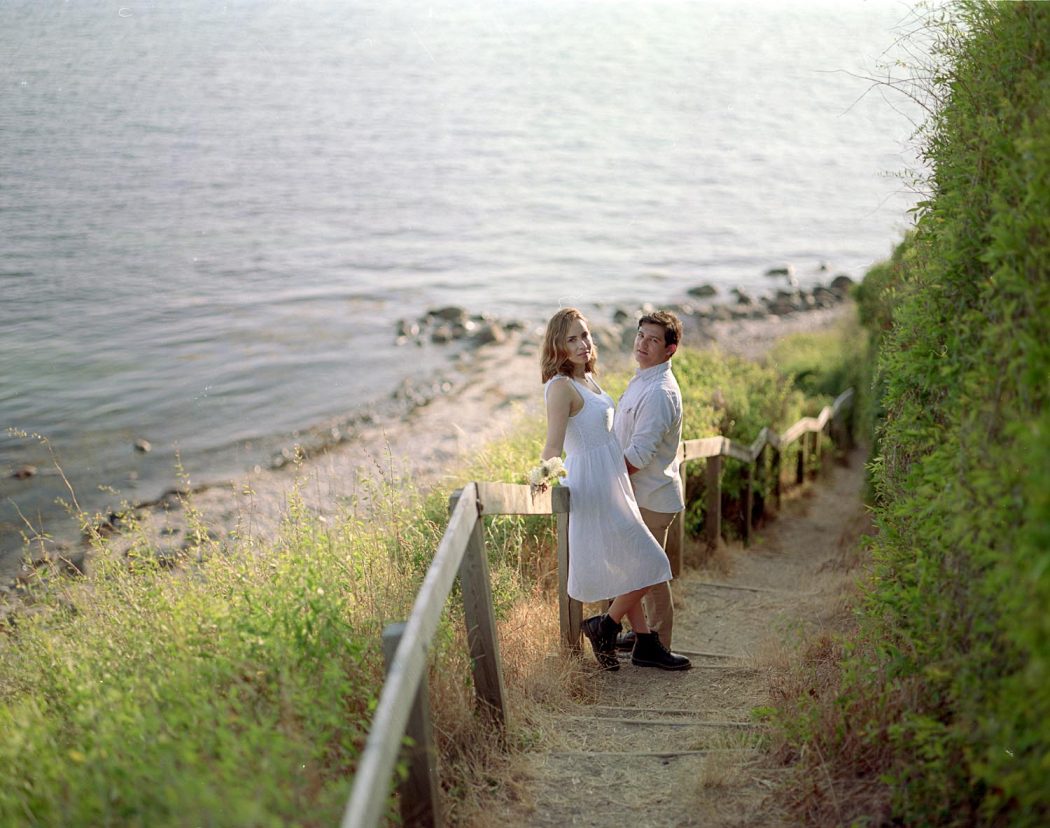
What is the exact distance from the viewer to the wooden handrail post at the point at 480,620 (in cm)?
410

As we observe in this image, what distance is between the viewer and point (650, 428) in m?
5.49

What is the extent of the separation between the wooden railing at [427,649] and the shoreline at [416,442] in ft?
5.17

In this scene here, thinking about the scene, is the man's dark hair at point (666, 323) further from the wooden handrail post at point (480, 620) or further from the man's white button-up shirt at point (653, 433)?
the wooden handrail post at point (480, 620)

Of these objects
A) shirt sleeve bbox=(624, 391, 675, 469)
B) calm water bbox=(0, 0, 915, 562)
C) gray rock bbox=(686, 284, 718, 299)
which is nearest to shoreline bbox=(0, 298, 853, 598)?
calm water bbox=(0, 0, 915, 562)

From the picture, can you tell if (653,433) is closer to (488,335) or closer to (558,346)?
(558,346)

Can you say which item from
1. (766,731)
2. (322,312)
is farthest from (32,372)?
(766,731)

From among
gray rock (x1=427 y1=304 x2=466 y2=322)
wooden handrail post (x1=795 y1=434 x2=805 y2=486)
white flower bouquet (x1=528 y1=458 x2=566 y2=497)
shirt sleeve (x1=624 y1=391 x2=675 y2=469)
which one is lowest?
wooden handrail post (x1=795 y1=434 x2=805 y2=486)

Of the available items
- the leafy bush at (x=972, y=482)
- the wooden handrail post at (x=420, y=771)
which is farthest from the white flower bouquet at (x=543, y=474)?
the wooden handrail post at (x=420, y=771)

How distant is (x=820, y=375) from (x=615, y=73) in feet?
255

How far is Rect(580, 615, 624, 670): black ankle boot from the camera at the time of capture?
563 cm

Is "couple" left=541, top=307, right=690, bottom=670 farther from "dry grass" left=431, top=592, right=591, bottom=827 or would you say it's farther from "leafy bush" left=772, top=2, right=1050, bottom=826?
"leafy bush" left=772, top=2, right=1050, bottom=826

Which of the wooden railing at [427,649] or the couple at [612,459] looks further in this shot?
the couple at [612,459]

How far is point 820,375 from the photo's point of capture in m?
22.8

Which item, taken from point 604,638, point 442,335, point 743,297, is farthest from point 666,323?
point 743,297
